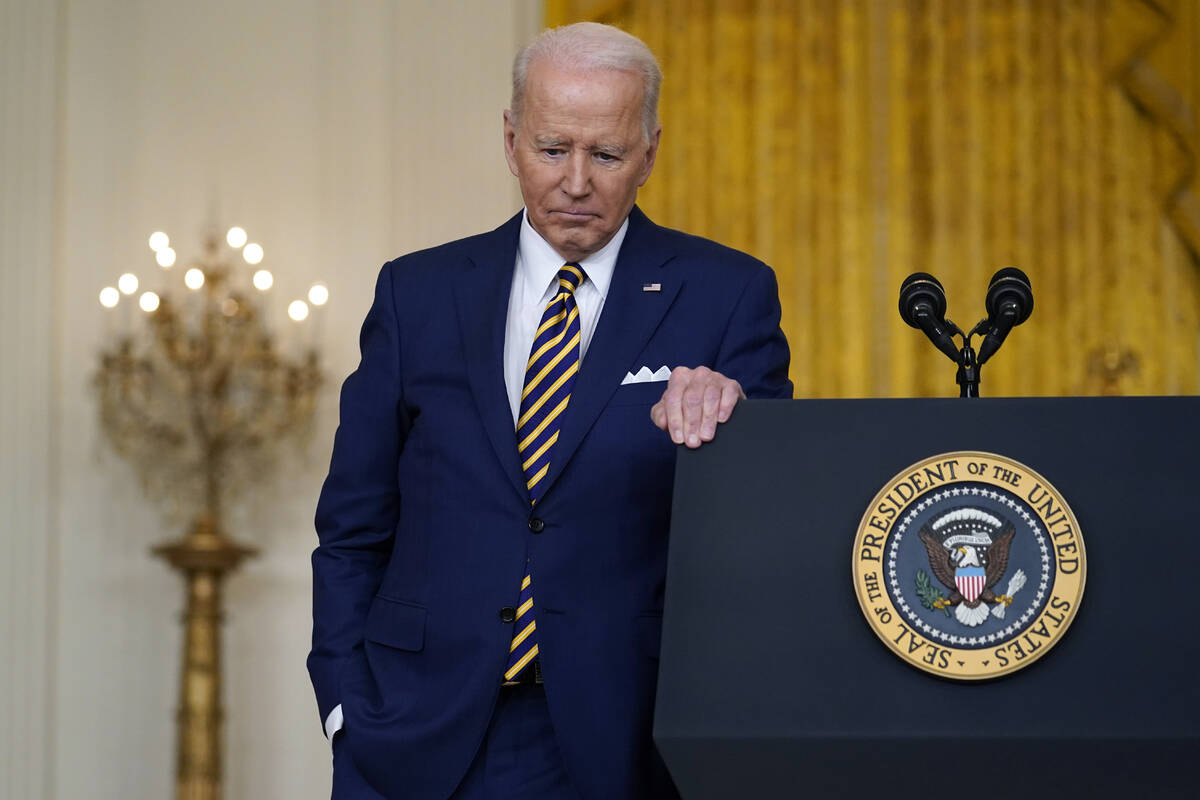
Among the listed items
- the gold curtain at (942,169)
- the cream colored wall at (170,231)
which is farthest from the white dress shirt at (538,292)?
the gold curtain at (942,169)

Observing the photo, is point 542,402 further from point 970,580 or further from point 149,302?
point 149,302

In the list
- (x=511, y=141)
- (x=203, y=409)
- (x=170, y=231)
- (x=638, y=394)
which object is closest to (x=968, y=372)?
(x=638, y=394)

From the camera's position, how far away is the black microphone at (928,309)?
1758 millimetres

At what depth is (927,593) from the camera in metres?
1.46

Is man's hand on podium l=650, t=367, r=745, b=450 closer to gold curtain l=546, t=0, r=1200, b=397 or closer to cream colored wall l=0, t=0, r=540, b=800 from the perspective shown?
cream colored wall l=0, t=0, r=540, b=800

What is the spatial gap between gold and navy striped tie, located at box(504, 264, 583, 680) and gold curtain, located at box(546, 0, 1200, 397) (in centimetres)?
412

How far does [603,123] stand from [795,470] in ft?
2.31

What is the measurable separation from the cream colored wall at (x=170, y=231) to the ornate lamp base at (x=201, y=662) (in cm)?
45

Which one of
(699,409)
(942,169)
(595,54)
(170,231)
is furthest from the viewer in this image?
(942,169)

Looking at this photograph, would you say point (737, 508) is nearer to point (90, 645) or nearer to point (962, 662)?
point (962, 662)

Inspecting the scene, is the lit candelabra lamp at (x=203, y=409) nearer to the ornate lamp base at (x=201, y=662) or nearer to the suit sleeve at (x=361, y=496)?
the ornate lamp base at (x=201, y=662)

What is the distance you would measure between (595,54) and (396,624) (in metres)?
0.82

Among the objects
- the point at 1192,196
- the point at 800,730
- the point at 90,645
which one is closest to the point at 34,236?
the point at 90,645

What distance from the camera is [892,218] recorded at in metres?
6.18
